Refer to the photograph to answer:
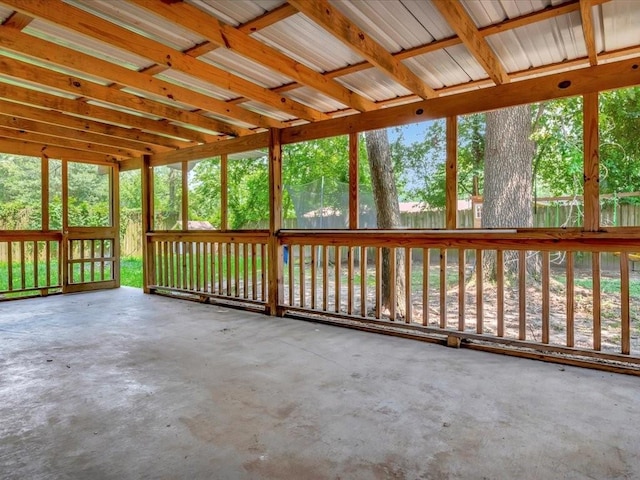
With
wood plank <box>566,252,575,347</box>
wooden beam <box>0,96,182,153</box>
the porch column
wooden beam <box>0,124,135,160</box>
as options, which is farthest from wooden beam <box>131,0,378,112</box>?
wooden beam <box>0,124,135,160</box>

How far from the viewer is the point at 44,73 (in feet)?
10.4

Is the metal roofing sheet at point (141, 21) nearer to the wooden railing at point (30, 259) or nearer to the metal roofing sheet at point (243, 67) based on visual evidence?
the metal roofing sheet at point (243, 67)

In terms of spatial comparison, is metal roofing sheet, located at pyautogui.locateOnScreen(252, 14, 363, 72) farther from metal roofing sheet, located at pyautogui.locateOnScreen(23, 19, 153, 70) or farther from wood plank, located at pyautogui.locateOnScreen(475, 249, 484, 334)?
wood plank, located at pyautogui.locateOnScreen(475, 249, 484, 334)

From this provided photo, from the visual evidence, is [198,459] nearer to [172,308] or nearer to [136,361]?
[136,361]

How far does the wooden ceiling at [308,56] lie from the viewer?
7.54ft

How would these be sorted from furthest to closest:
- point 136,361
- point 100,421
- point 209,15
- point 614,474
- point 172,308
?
point 172,308 → point 136,361 → point 209,15 → point 100,421 → point 614,474

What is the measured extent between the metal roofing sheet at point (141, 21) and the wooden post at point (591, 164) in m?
2.76

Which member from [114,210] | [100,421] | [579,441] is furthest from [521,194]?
[114,210]

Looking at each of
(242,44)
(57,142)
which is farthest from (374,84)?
(57,142)

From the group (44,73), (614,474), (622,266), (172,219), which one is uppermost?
(44,73)

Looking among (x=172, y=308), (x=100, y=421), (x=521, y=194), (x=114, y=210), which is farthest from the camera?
(x=114, y=210)

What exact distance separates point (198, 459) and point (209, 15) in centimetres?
241

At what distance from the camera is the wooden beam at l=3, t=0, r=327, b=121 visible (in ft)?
7.22

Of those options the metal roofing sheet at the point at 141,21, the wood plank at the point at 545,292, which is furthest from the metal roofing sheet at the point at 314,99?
the wood plank at the point at 545,292
